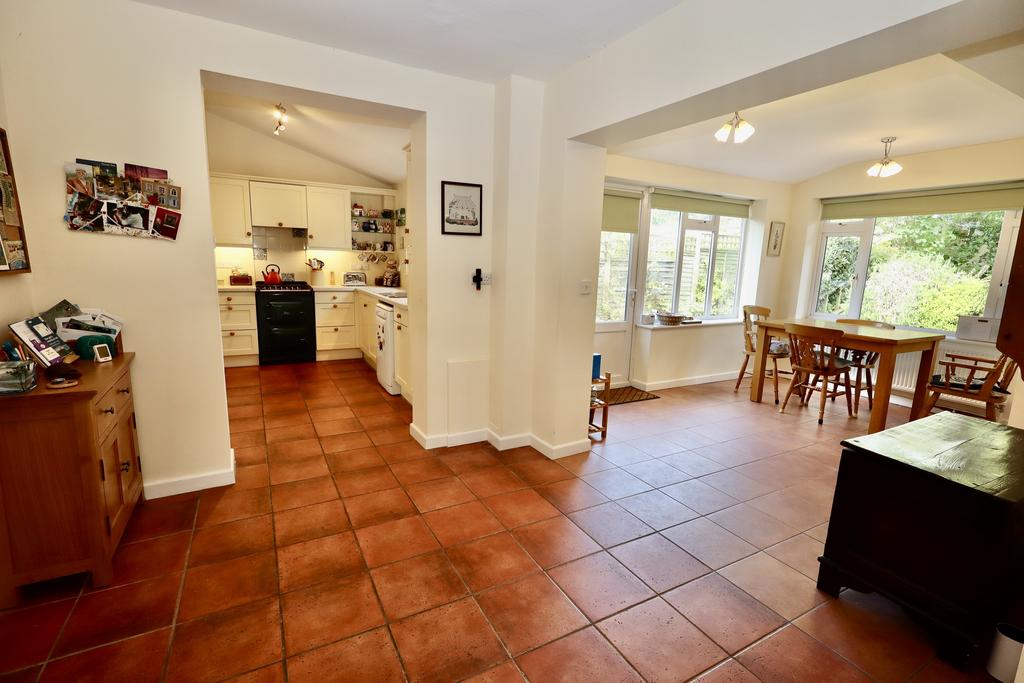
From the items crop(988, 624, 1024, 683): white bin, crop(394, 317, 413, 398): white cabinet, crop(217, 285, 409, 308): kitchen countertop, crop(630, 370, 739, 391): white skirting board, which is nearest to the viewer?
crop(988, 624, 1024, 683): white bin

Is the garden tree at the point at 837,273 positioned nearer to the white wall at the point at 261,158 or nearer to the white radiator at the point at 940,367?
the white radiator at the point at 940,367

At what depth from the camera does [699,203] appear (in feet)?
16.8

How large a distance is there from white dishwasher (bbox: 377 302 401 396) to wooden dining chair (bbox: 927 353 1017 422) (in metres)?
4.74

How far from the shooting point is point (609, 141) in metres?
2.86

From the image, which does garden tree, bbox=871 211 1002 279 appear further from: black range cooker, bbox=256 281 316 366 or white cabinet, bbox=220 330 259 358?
white cabinet, bbox=220 330 259 358

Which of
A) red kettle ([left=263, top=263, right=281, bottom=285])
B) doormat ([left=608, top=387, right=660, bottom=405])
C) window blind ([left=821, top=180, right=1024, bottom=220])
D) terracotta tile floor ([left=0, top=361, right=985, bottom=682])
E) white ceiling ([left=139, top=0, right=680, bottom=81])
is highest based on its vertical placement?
white ceiling ([left=139, top=0, right=680, bottom=81])

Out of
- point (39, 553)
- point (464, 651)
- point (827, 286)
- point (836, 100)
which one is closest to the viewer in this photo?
point (464, 651)

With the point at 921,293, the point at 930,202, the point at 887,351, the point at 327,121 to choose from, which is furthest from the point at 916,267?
the point at 327,121

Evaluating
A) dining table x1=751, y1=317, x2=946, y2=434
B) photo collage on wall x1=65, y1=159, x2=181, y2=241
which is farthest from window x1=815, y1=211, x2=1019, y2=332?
photo collage on wall x1=65, y1=159, x2=181, y2=241

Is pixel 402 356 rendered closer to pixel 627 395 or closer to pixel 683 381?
pixel 627 395

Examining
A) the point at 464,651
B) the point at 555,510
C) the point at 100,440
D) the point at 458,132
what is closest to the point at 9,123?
the point at 100,440

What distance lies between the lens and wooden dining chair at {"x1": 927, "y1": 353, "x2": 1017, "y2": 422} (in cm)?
361

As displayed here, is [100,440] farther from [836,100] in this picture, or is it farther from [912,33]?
[836,100]

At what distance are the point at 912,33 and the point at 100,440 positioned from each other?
323 cm
